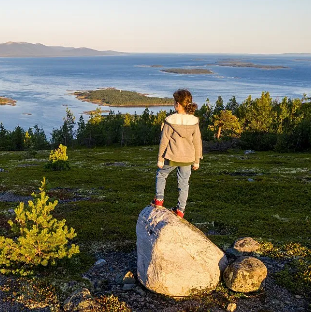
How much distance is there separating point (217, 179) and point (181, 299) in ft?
95.4

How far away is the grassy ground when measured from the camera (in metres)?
19.7

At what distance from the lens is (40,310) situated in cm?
1163

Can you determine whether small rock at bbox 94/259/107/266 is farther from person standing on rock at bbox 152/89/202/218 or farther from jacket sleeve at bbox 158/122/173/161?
jacket sleeve at bbox 158/122/173/161

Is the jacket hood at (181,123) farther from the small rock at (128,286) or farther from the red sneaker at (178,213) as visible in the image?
the small rock at (128,286)

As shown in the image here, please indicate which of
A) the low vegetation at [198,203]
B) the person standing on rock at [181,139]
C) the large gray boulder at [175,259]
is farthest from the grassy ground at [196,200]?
the person standing on rock at [181,139]

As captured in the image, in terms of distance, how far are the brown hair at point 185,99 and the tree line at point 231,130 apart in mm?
63104

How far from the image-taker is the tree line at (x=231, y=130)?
2985 inches

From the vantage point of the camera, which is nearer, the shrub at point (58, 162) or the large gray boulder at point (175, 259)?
the large gray boulder at point (175, 259)

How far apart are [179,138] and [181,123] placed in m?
0.54

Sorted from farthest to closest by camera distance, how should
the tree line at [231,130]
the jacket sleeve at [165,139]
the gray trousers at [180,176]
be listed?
the tree line at [231,130]
the gray trousers at [180,176]
the jacket sleeve at [165,139]

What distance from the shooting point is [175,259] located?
12.0 m

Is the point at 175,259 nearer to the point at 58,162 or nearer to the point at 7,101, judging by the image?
the point at 58,162

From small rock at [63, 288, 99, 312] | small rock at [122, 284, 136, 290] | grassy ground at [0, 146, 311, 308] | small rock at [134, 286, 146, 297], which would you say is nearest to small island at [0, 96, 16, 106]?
grassy ground at [0, 146, 311, 308]

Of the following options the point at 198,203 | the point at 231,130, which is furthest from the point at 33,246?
the point at 231,130
